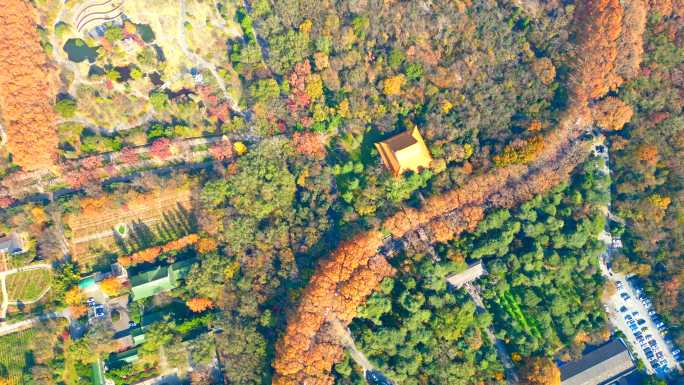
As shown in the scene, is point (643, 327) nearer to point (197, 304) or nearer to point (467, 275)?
point (467, 275)

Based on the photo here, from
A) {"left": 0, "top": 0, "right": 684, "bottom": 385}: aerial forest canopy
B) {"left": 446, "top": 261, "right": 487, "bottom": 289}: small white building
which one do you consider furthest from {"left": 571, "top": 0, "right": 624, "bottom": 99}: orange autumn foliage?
{"left": 446, "top": 261, "right": 487, "bottom": 289}: small white building

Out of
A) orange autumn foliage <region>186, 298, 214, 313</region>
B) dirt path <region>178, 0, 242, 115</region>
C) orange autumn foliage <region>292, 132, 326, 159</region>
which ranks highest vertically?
dirt path <region>178, 0, 242, 115</region>

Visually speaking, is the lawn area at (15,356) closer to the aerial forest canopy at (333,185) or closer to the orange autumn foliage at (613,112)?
the aerial forest canopy at (333,185)

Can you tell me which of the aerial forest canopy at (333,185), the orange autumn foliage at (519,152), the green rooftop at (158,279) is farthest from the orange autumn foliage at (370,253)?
the green rooftop at (158,279)

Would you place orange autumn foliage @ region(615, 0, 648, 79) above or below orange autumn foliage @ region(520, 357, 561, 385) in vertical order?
above

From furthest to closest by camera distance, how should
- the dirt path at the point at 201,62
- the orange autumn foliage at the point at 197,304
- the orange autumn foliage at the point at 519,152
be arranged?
the dirt path at the point at 201,62
the orange autumn foliage at the point at 519,152
the orange autumn foliage at the point at 197,304

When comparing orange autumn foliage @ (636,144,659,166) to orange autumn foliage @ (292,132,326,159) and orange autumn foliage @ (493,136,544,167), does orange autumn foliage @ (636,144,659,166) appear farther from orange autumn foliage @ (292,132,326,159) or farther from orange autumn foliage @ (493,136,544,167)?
orange autumn foliage @ (292,132,326,159)
